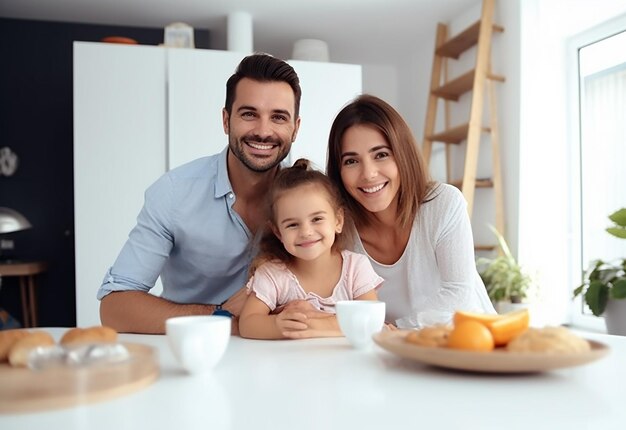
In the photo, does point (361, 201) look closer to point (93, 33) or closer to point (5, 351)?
point (5, 351)

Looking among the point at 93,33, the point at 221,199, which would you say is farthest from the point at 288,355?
the point at 93,33

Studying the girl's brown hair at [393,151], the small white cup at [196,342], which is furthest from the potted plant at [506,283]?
the small white cup at [196,342]

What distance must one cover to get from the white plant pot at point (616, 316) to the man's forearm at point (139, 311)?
2051 millimetres

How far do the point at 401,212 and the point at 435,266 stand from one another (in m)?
0.20

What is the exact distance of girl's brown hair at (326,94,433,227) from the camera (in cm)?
166

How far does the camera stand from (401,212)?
5.71ft

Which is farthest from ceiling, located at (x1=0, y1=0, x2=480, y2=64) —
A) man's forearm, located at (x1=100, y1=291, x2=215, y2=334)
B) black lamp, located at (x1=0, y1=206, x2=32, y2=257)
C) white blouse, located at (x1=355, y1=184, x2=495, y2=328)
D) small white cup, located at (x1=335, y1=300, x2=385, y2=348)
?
small white cup, located at (x1=335, y1=300, x2=385, y2=348)

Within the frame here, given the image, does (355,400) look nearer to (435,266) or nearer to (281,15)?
(435,266)

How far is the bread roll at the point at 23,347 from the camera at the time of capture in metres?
0.77

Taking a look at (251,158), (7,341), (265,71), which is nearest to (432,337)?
(7,341)

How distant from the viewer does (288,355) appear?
0.95 metres

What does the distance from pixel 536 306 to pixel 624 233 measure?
106 centimetres

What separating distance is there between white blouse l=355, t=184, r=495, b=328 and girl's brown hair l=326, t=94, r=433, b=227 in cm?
4

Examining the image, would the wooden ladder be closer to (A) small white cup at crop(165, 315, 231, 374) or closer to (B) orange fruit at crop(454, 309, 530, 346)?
(B) orange fruit at crop(454, 309, 530, 346)
